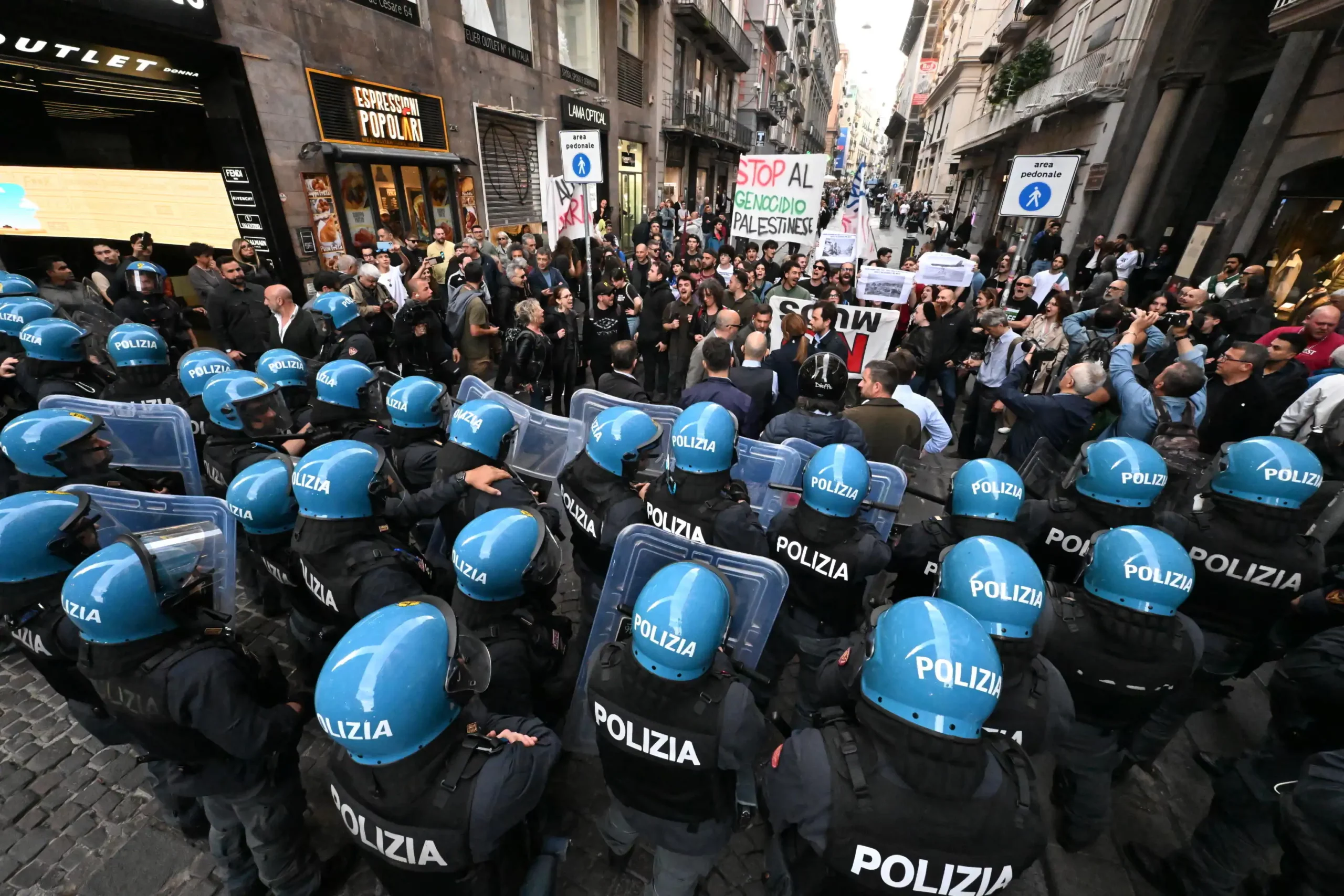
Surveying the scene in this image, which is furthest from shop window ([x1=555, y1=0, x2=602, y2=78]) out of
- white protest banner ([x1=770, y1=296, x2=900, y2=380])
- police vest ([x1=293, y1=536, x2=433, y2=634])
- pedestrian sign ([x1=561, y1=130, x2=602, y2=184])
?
police vest ([x1=293, y1=536, x2=433, y2=634])


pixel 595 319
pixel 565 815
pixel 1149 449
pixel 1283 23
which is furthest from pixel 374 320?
pixel 1283 23

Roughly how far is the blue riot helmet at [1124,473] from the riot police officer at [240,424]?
4.98 m

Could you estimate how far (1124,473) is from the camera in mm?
2863

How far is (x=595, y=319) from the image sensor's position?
7.00m

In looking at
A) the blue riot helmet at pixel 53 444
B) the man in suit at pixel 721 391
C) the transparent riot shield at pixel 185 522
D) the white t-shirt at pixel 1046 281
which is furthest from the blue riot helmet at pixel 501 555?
the white t-shirt at pixel 1046 281

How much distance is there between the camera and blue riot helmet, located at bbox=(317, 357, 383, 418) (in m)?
3.82

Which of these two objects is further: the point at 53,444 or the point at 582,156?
the point at 582,156

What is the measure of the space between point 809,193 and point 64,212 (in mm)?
10834

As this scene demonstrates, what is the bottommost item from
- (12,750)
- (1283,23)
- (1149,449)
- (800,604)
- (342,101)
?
(12,750)

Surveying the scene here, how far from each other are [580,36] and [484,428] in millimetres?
18447

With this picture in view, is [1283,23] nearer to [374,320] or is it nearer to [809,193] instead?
[809,193]

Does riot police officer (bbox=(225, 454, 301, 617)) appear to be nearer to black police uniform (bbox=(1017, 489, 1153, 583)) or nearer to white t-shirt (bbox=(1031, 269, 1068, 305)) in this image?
black police uniform (bbox=(1017, 489, 1153, 583))

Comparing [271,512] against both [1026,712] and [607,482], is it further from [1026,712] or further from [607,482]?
[1026,712]

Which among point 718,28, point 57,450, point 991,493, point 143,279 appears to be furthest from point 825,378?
point 718,28
